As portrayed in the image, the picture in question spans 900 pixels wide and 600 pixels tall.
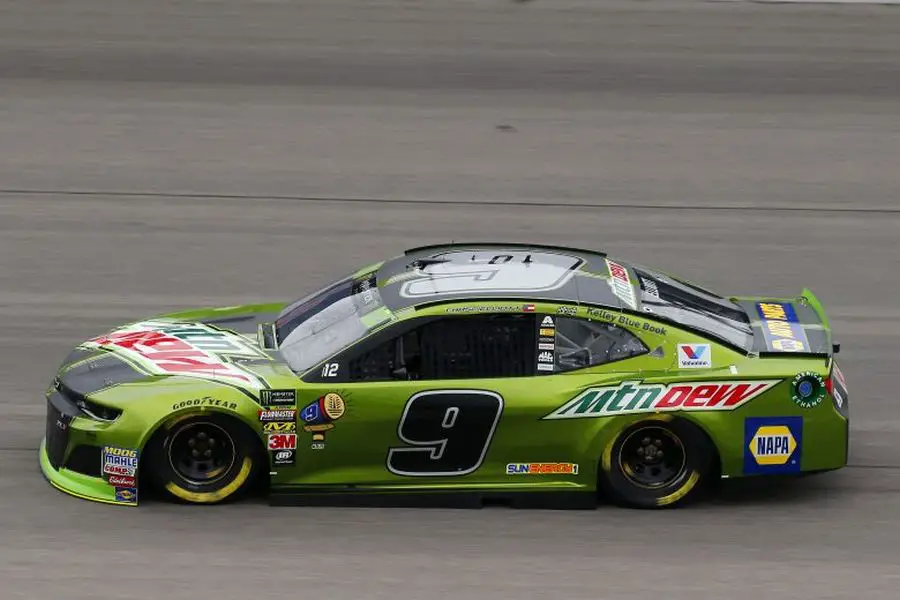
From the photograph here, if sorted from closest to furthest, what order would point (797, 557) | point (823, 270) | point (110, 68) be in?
point (797, 557) < point (823, 270) < point (110, 68)

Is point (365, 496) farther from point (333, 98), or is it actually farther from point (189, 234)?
point (333, 98)

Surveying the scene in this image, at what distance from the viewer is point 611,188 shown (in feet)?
49.1

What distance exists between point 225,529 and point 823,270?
6.67 meters

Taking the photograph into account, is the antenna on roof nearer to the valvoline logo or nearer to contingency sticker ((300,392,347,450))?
contingency sticker ((300,392,347,450))

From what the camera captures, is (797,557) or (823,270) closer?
(797,557)

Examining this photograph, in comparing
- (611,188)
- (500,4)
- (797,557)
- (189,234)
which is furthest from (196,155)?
(797,557)

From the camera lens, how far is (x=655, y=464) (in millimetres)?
8906

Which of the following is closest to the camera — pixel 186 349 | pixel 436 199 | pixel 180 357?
pixel 180 357

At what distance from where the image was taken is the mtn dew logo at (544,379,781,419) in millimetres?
8719

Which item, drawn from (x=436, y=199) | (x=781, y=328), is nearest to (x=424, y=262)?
(x=781, y=328)

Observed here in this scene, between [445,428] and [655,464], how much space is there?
1252mm

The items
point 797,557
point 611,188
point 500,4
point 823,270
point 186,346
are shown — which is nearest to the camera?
point 797,557

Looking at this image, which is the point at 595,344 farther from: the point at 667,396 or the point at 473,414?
the point at 473,414

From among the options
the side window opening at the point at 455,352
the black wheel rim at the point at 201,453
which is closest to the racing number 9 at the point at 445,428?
the side window opening at the point at 455,352
